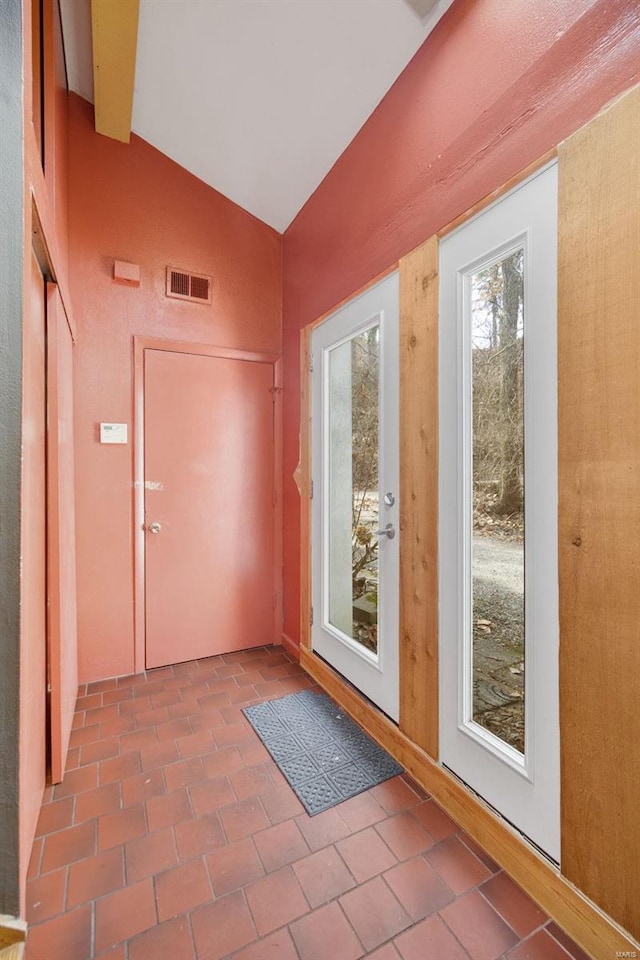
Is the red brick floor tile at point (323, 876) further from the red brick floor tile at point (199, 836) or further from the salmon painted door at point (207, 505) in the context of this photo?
the salmon painted door at point (207, 505)

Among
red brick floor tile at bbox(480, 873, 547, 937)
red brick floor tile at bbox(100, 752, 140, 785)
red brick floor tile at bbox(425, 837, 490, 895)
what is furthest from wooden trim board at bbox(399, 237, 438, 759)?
red brick floor tile at bbox(100, 752, 140, 785)

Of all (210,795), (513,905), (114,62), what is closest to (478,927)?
(513,905)

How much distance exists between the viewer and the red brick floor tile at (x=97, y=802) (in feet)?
5.30

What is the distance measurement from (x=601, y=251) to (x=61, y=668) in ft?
7.89

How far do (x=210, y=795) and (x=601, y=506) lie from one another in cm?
176

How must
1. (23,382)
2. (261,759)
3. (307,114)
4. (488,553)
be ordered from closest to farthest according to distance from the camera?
(23,382)
(488,553)
(261,759)
(307,114)

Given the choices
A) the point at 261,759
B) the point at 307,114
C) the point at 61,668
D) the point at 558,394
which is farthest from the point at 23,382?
the point at 307,114

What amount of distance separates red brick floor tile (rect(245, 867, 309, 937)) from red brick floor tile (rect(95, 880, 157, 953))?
0.29 meters

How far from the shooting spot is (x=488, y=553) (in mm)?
1530

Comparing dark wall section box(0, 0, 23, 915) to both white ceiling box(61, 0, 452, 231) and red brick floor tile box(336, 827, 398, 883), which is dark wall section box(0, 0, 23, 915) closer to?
red brick floor tile box(336, 827, 398, 883)

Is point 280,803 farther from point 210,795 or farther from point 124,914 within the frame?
point 124,914

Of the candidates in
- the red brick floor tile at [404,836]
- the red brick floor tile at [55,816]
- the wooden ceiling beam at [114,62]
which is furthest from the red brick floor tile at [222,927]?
the wooden ceiling beam at [114,62]

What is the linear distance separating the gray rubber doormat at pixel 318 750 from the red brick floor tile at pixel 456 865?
1.15 ft

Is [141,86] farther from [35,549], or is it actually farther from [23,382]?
[35,549]
